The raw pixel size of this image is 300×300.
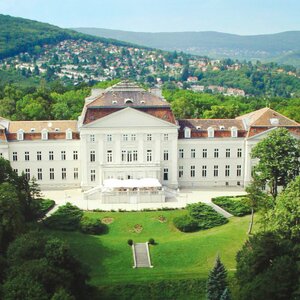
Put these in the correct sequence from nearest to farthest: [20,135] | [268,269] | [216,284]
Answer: [268,269] → [216,284] → [20,135]

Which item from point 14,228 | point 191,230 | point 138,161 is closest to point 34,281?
point 14,228

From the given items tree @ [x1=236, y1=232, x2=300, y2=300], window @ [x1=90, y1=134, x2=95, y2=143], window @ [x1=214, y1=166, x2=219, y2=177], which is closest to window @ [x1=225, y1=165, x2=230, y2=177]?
window @ [x1=214, y1=166, x2=219, y2=177]

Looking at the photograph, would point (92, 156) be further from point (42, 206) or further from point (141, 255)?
point (141, 255)

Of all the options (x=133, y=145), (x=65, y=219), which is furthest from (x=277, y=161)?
(x=65, y=219)

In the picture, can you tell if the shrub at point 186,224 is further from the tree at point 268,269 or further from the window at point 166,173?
the tree at point 268,269

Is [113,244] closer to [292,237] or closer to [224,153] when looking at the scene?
[292,237]
